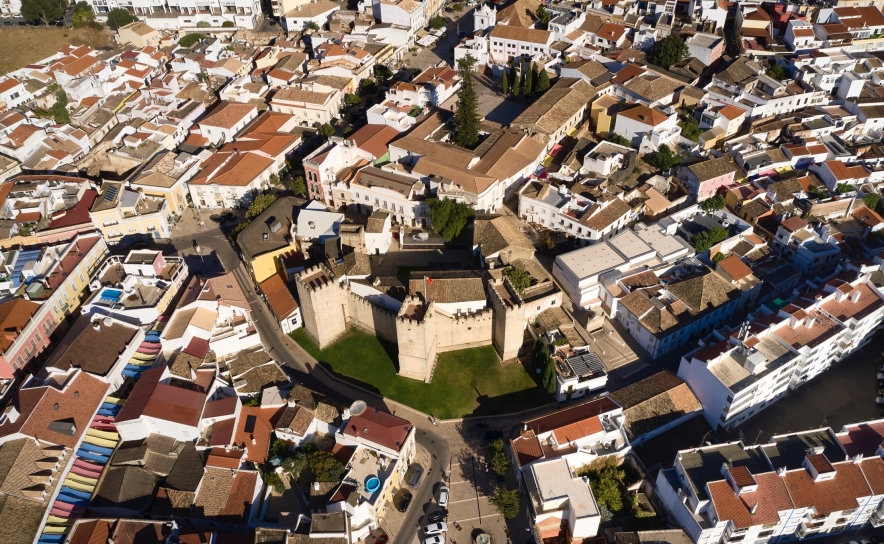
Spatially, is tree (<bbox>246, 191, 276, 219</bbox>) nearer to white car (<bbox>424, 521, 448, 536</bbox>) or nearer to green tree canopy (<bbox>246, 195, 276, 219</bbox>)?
green tree canopy (<bbox>246, 195, 276, 219</bbox>)

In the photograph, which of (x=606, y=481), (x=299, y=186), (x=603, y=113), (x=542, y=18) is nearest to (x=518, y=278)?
(x=606, y=481)

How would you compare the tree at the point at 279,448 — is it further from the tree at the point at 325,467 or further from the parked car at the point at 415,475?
the parked car at the point at 415,475

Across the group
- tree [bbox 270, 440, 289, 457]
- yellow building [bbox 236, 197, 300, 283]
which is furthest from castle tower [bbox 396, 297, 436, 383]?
yellow building [bbox 236, 197, 300, 283]

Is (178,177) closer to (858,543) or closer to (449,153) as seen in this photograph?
(449,153)

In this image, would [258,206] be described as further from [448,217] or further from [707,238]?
[707,238]

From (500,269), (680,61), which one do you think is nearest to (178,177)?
(500,269)
